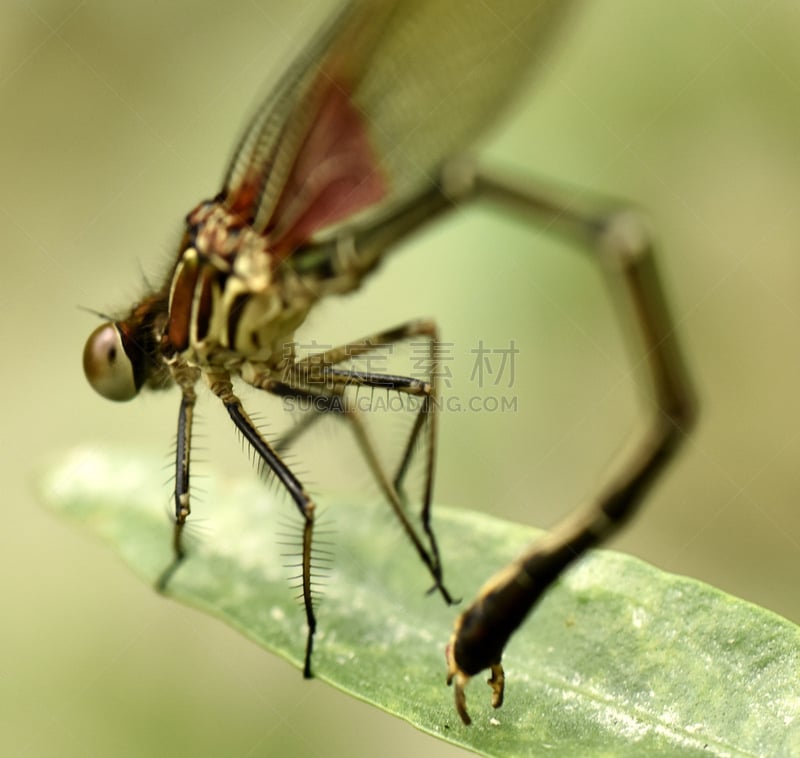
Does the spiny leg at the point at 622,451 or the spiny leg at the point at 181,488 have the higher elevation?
the spiny leg at the point at 622,451

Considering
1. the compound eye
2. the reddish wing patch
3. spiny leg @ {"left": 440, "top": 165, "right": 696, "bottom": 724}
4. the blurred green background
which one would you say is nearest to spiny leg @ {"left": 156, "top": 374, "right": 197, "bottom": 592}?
the compound eye

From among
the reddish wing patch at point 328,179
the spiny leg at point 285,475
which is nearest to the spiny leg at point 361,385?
the spiny leg at point 285,475

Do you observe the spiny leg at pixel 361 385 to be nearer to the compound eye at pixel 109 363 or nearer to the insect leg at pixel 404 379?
the insect leg at pixel 404 379

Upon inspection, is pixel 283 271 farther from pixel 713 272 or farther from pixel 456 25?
pixel 713 272

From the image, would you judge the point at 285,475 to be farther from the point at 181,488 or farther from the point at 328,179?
the point at 328,179

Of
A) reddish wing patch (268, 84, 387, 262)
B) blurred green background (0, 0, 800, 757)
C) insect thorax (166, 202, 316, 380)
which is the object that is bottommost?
blurred green background (0, 0, 800, 757)

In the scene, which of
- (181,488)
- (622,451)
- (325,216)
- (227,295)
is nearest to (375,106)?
(325,216)

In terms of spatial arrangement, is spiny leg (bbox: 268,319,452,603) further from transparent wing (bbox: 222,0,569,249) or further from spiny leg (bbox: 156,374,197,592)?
transparent wing (bbox: 222,0,569,249)
